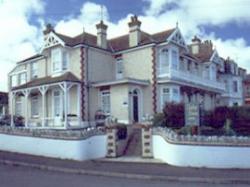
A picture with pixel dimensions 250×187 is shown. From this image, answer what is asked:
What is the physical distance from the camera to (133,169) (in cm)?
1485

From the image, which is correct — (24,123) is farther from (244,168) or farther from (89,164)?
(244,168)

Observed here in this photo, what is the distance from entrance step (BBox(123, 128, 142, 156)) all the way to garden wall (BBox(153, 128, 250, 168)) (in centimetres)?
313

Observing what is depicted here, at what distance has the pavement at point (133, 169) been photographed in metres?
13.0

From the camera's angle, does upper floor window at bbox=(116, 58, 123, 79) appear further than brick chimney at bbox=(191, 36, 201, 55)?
No

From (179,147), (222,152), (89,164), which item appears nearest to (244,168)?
(222,152)

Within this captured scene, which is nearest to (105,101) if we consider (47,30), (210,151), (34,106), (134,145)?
(34,106)

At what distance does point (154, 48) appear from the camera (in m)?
28.4

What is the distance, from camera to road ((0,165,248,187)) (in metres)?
11.3

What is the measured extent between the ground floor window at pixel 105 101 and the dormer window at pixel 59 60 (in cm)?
373

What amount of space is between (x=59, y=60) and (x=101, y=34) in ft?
12.7

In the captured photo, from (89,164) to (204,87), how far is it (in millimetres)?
18743

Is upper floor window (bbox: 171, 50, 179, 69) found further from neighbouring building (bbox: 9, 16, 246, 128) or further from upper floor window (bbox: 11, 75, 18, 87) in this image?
upper floor window (bbox: 11, 75, 18, 87)

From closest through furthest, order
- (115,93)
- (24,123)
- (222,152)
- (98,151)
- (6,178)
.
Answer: (6,178) → (222,152) → (98,151) → (115,93) → (24,123)

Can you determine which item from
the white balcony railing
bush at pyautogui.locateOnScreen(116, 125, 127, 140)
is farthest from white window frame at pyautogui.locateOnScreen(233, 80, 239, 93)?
bush at pyautogui.locateOnScreen(116, 125, 127, 140)
